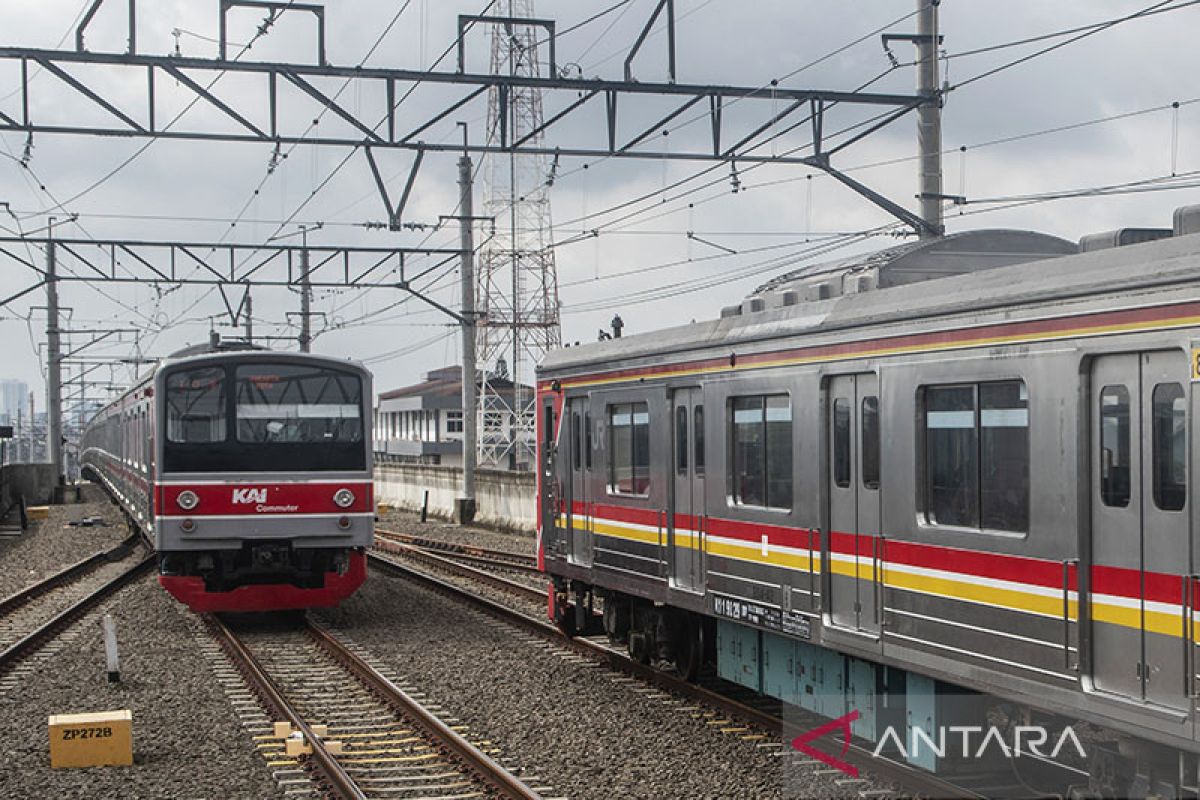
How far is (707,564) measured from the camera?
11188mm

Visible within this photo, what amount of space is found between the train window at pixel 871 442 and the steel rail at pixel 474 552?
13.9 m

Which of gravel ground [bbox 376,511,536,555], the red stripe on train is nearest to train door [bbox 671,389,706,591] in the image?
the red stripe on train

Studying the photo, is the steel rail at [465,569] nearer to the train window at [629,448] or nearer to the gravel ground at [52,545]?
the gravel ground at [52,545]

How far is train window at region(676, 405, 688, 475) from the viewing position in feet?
37.9

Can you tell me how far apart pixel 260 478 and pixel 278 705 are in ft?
16.9

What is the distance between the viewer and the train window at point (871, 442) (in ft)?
29.2

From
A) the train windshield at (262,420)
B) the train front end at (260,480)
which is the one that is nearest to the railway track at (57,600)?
the train front end at (260,480)

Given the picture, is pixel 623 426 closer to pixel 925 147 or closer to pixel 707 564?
pixel 707 564

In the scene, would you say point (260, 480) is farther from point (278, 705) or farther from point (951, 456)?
→ point (951, 456)

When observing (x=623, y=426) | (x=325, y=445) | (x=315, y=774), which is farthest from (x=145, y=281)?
(x=315, y=774)

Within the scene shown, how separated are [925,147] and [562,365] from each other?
486 centimetres

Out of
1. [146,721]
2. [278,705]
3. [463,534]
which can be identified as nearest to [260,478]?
[278,705]

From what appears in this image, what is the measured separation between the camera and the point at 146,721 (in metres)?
11.6

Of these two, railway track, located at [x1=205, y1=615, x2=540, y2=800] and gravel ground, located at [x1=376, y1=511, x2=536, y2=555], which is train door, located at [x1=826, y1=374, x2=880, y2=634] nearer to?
railway track, located at [x1=205, y1=615, x2=540, y2=800]
